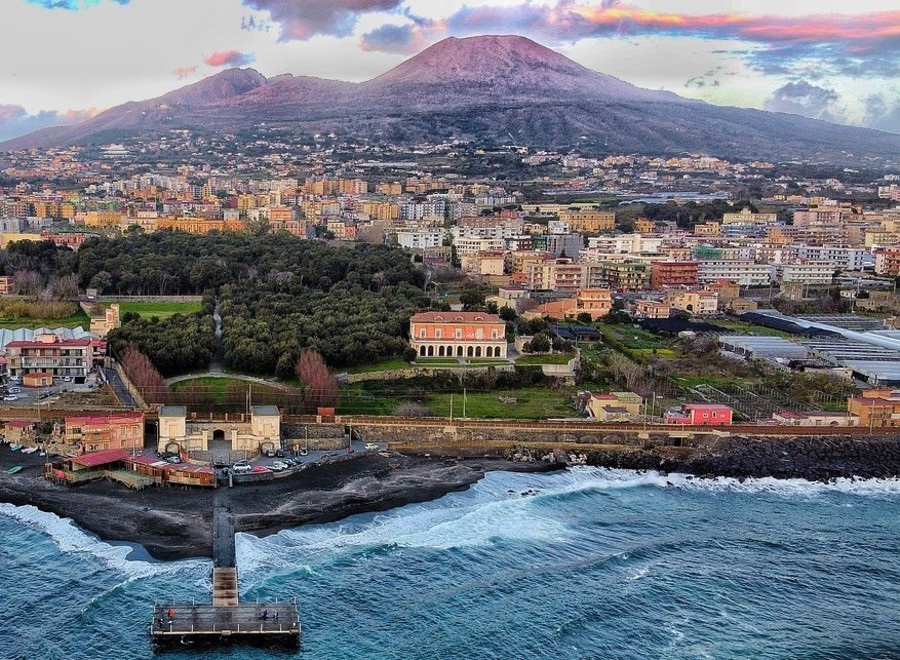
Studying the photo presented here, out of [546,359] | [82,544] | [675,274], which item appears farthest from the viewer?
[675,274]

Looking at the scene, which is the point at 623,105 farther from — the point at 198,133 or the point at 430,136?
the point at 198,133

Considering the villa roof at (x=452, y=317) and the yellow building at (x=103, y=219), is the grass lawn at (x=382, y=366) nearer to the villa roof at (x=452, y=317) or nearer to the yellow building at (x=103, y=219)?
the villa roof at (x=452, y=317)

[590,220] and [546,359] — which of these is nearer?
[546,359]

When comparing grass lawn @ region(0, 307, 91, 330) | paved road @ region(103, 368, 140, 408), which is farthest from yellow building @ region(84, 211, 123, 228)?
paved road @ region(103, 368, 140, 408)

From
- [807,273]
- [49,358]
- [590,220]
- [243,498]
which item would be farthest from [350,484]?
[590,220]

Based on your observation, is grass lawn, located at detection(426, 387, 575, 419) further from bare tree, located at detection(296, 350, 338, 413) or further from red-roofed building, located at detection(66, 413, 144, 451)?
red-roofed building, located at detection(66, 413, 144, 451)

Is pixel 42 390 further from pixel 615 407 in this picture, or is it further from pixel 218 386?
pixel 615 407

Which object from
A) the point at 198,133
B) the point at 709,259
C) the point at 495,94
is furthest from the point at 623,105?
the point at 709,259
